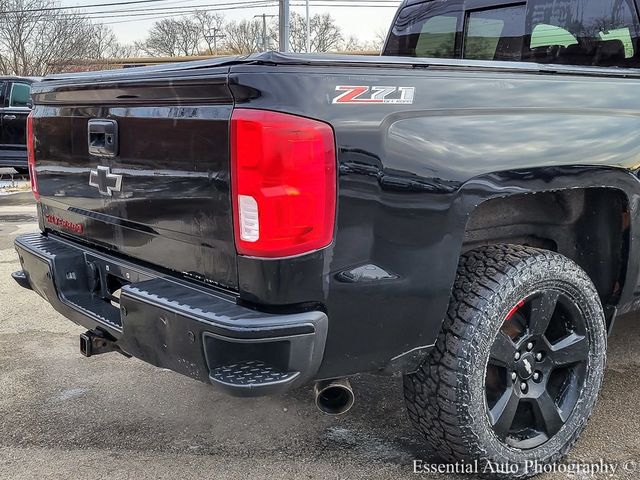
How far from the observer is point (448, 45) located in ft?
13.6

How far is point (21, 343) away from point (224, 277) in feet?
8.27

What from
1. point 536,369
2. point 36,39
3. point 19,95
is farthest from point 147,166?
point 36,39

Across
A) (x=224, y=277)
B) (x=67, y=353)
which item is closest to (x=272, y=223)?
(x=224, y=277)

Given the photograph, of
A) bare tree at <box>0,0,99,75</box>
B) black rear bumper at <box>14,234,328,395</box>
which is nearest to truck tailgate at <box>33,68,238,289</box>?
black rear bumper at <box>14,234,328,395</box>

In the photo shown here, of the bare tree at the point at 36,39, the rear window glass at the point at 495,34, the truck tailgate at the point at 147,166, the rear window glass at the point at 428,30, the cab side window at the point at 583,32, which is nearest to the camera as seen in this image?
the truck tailgate at the point at 147,166

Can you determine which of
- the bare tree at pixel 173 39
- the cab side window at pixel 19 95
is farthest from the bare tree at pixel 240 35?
the cab side window at pixel 19 95

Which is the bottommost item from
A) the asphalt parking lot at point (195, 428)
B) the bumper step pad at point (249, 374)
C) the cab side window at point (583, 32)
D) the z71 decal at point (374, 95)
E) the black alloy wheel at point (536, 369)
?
the asphalt parking lot at point (195, 428)

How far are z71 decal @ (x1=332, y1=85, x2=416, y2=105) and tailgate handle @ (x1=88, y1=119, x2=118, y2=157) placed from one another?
37.7 inches

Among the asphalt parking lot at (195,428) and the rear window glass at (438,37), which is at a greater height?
the rear window glass at (438,37)

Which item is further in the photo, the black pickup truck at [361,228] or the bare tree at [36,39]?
the bare tree at [36,39]

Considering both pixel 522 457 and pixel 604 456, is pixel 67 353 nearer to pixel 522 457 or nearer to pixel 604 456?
pixel 522 457

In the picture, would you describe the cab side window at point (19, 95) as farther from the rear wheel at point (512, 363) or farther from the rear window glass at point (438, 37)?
the rear wheel at point (512, 363)

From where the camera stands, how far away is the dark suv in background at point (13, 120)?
10.9 m

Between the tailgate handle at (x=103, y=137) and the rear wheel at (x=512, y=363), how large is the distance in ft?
4.53
